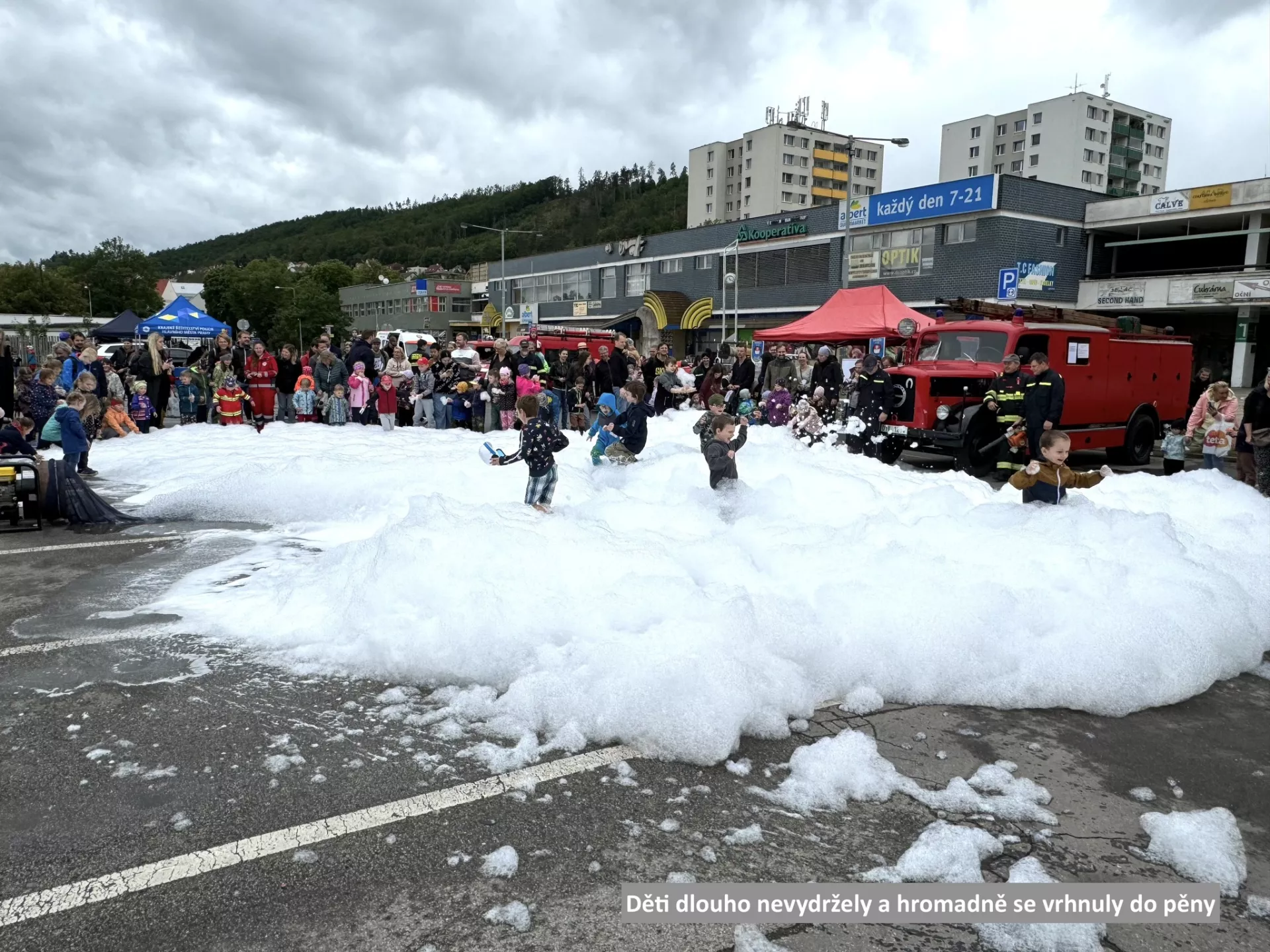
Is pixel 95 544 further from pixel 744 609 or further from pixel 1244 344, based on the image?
pixel 1244 344

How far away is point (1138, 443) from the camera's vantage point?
49.0 ft

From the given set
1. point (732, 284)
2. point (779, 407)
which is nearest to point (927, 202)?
point (732, 284)

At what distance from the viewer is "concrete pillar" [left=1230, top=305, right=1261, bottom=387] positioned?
3156 cm

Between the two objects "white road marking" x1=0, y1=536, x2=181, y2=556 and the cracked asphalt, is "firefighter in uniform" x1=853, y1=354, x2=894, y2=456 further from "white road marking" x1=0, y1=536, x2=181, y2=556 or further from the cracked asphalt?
"white road marking" x1=0, y1=536, x2=181, y2=556

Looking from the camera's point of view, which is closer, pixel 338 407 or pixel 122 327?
pixel 338 407

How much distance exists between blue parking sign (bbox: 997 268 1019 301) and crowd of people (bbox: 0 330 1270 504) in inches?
543

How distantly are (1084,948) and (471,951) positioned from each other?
74.3 inches

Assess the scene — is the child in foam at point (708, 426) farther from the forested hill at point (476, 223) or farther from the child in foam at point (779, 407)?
the forested hill at point (476, 223)

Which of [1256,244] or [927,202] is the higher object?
[927,202]

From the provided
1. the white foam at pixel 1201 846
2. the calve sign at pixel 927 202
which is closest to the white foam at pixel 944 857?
the white foam at pixel 1201 846

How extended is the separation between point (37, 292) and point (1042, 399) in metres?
108

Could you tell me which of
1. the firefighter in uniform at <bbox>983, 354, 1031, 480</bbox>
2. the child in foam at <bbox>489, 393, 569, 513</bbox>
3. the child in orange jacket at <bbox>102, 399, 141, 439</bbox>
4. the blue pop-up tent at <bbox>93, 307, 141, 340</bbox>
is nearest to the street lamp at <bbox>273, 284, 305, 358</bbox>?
the blue pop-up tent at <bbox>93, 307, 141, 340</bbox>

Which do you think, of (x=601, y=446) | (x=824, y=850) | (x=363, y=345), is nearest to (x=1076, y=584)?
(x=824, y=850)

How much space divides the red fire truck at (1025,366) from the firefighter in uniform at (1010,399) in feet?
2.48
